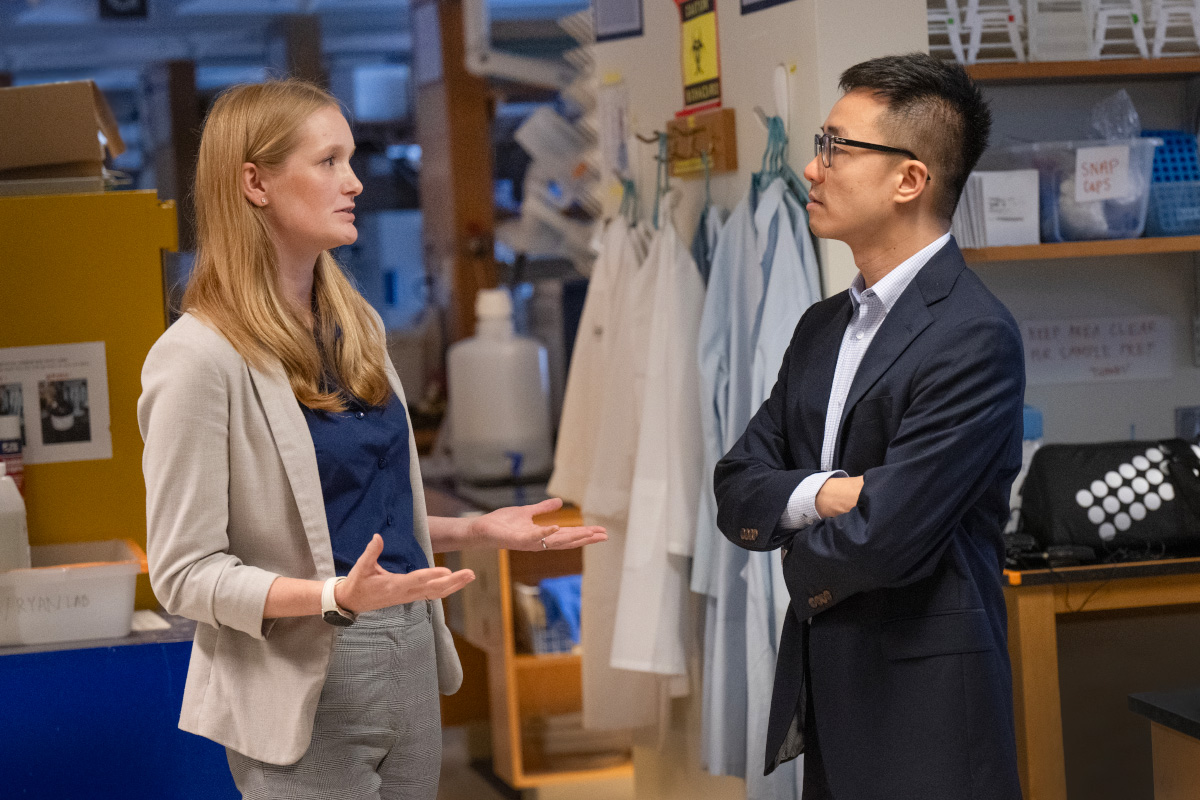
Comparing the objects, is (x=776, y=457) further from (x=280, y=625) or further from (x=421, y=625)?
(x=280, y=625)

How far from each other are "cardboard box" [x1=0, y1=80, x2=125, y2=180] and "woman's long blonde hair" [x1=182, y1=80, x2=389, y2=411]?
1022 millimetres

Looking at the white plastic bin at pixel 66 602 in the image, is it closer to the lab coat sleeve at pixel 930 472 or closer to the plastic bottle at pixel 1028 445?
the lab coat sleeve at pixel 930 472

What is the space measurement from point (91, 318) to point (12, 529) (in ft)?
1.51

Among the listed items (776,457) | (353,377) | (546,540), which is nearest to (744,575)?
(776,457)

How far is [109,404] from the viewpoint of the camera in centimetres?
253

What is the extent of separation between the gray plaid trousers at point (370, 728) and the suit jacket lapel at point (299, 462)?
0.39 ft

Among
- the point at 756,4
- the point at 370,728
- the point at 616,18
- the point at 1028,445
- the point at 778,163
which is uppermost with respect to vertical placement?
the point at 616,18

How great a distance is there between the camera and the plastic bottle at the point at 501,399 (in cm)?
425

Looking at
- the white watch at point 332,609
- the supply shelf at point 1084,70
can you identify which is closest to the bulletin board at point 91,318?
Answer: the white watch at point 332,609

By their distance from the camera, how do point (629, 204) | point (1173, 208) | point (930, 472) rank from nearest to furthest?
point (930, 472), point (1173, 208), point (629, 204)

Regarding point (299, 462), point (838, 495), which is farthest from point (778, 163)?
point (299, 462)

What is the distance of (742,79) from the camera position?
2.99 m

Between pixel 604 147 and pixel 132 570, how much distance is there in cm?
204

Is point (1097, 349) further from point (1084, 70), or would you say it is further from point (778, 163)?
point (778, 163)
